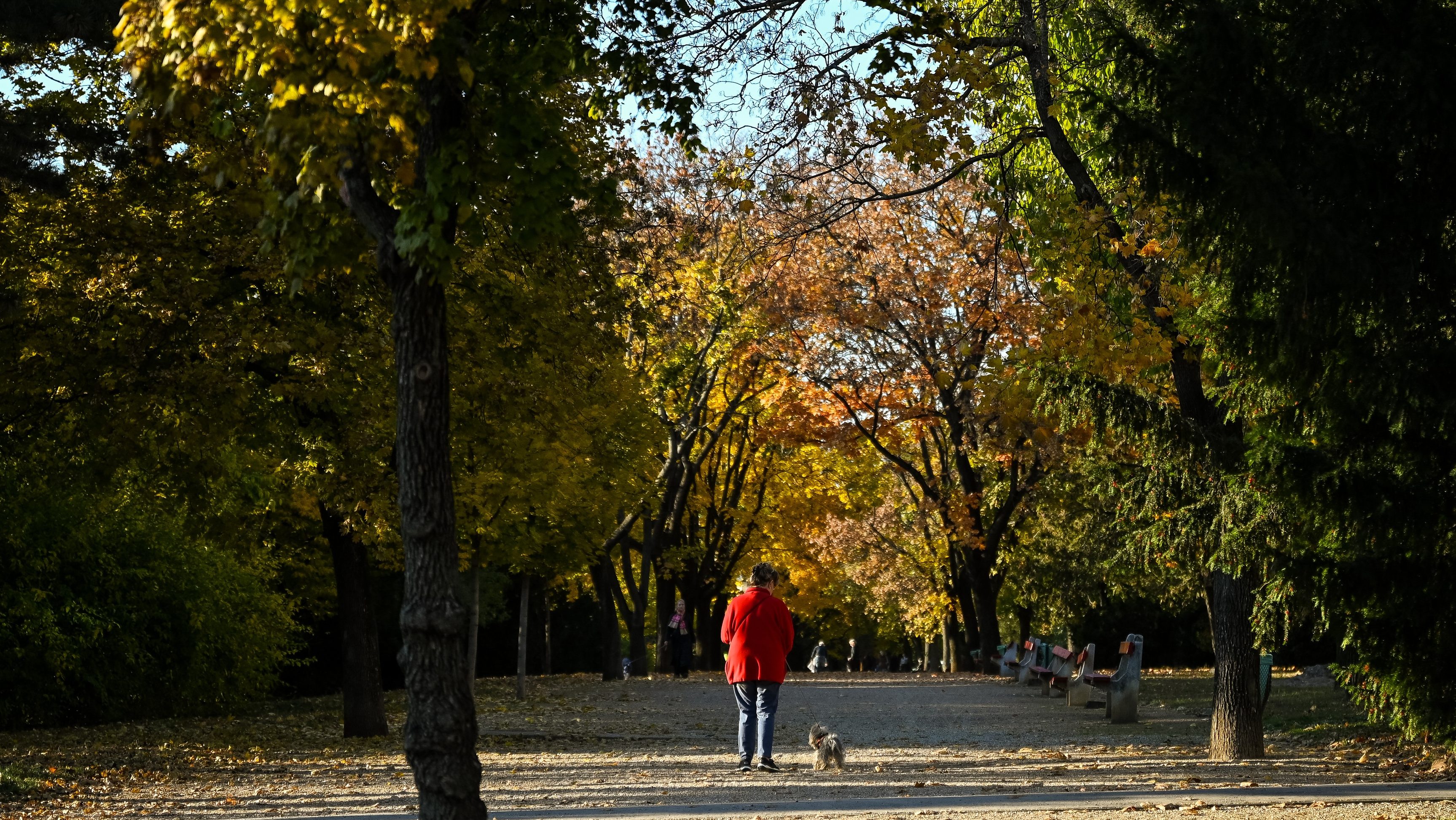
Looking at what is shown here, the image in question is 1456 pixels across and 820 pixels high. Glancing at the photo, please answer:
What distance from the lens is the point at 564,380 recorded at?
14.9 m

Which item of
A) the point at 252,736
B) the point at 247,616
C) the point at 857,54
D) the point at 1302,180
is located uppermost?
the point at 857,54

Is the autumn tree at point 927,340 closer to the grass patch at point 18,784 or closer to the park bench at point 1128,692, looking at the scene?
→ the park bench at point 1128,692

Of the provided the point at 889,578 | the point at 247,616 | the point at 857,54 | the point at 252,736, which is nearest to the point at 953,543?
the point at 889,578

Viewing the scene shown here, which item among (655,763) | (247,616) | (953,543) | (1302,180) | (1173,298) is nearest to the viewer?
(1302,180)

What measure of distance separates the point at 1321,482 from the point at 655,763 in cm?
694

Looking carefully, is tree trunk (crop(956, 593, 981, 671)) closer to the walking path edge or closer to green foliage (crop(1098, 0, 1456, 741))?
the walking path edge

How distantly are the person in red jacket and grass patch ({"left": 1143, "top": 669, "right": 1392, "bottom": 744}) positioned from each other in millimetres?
4857

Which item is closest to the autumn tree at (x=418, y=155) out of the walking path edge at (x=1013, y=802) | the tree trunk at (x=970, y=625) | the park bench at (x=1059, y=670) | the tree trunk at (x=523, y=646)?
the walking path edge at (x=1013, y=802)

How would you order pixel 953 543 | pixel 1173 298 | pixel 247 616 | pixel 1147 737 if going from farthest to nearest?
pixel 953 543 → pixel 247 616 → pixel 1147 737 → pixel 1173 298

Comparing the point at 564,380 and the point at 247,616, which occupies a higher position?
the point at 564,380

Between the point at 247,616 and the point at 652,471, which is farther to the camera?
the point at 652,471

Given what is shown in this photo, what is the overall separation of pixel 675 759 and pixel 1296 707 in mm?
9709

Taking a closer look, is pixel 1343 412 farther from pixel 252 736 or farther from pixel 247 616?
pixel 247 616

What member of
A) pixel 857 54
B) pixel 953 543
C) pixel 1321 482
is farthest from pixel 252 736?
pixel 953 543
